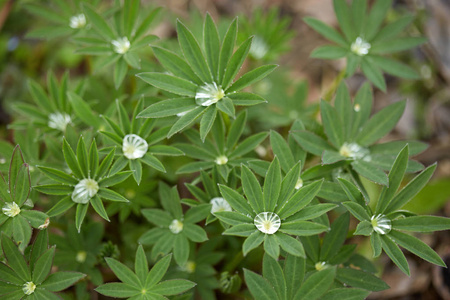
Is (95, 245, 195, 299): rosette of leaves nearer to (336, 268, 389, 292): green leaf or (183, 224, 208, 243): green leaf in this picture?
(183, 224, 208, 243): green leaf

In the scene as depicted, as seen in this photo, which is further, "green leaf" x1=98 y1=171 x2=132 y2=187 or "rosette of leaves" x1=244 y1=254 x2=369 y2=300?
"green leaf" x1=98 y1=171 x2=132 y2=187

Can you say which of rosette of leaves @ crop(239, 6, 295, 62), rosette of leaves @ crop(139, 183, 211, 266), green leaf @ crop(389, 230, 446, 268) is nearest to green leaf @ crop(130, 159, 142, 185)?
rosette of leaves @ crop(139, 183, 211, 266)

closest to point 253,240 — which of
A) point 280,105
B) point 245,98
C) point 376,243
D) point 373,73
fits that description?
point 376,243

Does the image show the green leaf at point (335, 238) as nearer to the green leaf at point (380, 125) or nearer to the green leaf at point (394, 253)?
the green leaf at point (394, 253)

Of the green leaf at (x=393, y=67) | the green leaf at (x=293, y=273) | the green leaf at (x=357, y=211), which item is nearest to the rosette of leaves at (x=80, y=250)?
the green leaf at (x=293, y=273)

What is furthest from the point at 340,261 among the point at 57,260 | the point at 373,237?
the point at 57,260

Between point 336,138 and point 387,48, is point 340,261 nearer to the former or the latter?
point 336,138
